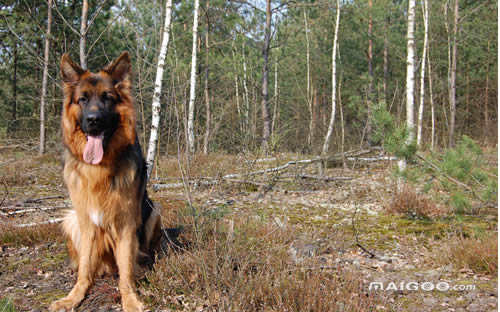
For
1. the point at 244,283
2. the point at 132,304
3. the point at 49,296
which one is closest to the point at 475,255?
the point at 244,283

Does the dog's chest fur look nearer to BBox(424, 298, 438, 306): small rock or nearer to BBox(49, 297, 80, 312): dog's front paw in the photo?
BBox(49, 297, 80, 312): dog's front paw

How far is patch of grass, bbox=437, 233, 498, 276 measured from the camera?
11.4 feet

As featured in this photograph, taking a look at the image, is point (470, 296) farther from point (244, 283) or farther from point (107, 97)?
point (107, 97)

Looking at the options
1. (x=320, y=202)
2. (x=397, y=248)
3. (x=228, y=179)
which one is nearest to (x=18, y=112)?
(x=228, y=179)

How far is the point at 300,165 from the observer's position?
8.52 meters

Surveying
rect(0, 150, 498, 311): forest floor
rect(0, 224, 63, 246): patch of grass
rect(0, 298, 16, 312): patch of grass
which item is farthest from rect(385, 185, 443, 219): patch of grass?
rect(0, 298, 16, 312): patch of grass

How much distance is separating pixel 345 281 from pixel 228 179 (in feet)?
14.3

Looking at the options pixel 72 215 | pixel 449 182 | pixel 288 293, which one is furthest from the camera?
pixel 449 182

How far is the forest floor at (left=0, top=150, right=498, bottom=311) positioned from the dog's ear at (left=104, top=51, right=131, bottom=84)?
3.50 ft

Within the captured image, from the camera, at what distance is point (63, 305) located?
283 cm

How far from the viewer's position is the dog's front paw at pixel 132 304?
2799 mm

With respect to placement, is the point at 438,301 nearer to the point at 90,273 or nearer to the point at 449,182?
the point at 449,182

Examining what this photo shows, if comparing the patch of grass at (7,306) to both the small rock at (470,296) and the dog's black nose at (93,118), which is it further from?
the small rock at (470,296)

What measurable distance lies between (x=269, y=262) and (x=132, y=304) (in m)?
1.22
